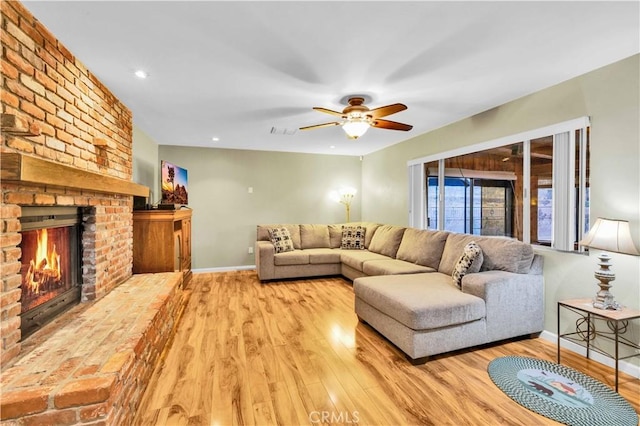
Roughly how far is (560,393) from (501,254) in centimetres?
123

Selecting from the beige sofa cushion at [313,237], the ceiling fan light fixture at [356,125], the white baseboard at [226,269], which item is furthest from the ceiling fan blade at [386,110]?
the white baseboard at [226,269]

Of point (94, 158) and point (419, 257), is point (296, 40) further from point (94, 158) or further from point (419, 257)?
point (419, 257)

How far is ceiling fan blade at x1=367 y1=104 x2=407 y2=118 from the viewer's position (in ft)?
8.20

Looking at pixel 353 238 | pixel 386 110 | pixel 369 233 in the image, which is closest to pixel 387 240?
pixel 369 233

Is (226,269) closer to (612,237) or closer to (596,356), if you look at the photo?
(596,356)

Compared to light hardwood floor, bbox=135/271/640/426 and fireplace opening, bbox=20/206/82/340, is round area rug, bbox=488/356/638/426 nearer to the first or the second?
light hardwood floor, bbox=135/271/640/426

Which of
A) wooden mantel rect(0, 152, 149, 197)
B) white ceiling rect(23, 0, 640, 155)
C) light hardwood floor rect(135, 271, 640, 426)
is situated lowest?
light hardwood floor rect(135, 271, 640, 426)

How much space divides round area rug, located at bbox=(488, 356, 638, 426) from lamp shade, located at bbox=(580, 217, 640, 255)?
95 centimetres

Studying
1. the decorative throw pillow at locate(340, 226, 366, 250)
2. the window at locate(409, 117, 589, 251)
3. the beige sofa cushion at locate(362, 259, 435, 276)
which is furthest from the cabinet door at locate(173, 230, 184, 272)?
the window at locate(409, 117, 589, 251)

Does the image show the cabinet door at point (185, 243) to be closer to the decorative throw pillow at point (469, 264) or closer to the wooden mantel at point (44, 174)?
the wooden mantel at point (44, 174)

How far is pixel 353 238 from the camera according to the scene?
5.43m

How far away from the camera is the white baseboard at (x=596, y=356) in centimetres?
224

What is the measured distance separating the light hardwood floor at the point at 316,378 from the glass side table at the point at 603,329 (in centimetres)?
14

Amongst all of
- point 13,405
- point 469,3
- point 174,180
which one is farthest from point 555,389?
point 174,180
